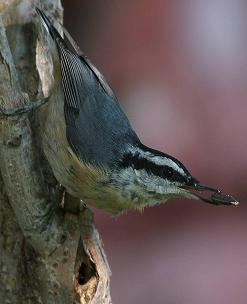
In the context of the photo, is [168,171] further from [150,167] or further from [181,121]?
[181,121]

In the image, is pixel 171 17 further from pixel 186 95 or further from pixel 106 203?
pixel 106 203

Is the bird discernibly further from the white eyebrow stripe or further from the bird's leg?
the bird's leg

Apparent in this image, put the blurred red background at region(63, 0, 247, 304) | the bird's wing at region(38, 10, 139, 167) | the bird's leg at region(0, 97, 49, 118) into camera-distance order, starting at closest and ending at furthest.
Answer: the bird's leg at region(0, 97, 49, 118) < the bird's wing at region(38, 10, 139, 167) < the blurred red background at region(63, 0, 247, 304)

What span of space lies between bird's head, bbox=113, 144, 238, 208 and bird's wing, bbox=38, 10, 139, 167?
2.4 inches

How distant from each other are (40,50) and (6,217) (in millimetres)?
598

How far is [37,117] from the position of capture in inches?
126

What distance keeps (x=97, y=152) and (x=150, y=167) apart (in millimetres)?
201

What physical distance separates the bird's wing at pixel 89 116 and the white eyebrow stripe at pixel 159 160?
0.19 feet

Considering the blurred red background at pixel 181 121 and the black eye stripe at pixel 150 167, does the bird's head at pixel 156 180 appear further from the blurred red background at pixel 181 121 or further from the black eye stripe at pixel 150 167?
the blurred red background at pixel 181 121

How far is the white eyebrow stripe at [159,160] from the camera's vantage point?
10.2 ft

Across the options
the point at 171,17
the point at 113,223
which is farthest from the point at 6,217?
the point at 171,17

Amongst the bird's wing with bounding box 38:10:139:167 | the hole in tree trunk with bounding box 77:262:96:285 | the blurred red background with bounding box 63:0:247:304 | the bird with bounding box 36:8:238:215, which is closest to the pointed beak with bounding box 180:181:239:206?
the bird with bounding box 36:8:238:215

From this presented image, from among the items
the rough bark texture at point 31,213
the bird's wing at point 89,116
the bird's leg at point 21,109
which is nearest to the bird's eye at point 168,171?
the bird's wing at point 89,116

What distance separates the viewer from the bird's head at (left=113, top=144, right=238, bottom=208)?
10.3ft
